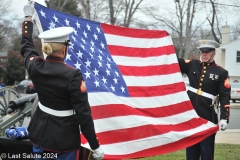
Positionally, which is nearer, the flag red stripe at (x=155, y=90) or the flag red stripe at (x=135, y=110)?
the flag red stripe at (x=135, y=110)

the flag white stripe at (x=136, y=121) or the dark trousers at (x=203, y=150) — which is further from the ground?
the flag white stripe at (x=136, y=121)

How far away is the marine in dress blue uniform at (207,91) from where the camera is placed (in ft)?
17.0

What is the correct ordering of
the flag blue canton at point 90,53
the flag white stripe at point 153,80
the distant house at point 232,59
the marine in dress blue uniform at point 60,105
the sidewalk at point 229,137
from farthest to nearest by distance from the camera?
1. the distant house at point 232,59
2. the sidewalk at point 229,137
3. the flag white stripe at point 153,80
4. the flag blue canton at point 90,53
5. the marine in dress blue uniform at point 60,105

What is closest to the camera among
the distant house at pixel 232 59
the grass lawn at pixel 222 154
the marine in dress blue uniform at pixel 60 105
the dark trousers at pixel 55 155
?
the marine in dress blue uniform at pixel 60 105

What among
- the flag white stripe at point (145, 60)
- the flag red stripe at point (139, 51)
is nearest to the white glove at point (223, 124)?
the flag white stripe at point (145, 60)

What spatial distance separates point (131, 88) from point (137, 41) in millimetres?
731

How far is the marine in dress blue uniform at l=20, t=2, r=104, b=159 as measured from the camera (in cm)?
328

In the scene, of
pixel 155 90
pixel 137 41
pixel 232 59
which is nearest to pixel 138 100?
pixel 155 90

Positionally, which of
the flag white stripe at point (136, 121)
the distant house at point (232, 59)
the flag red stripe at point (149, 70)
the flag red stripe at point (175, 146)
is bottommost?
the distant house at point (232, 59)

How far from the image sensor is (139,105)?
5078 millimetres

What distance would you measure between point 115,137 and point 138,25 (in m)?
27.3

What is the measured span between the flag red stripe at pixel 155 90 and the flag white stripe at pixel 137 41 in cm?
56

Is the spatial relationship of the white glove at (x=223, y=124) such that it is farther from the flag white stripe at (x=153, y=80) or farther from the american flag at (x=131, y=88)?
the flag white stripe at (x=153, y=80)

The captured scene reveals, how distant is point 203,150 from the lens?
5262 mm
